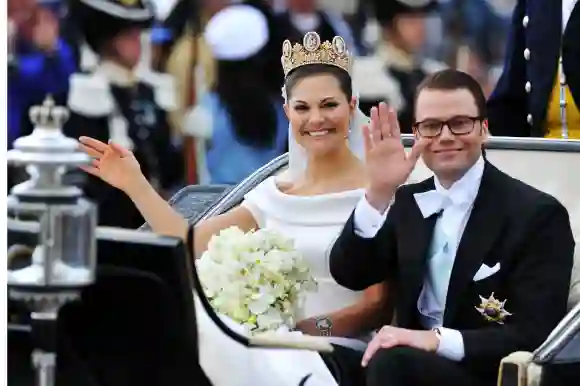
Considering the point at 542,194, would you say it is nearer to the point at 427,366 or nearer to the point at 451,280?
the point at 451,280

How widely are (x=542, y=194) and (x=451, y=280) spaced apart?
0.23 m

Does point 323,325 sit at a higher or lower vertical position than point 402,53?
lower

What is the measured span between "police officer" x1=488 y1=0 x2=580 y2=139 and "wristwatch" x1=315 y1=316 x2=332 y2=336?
49 cm

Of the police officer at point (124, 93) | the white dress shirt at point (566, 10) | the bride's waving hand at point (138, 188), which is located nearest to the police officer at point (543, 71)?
the white dress shirt at point (566, 10)

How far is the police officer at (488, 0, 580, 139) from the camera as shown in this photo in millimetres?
2219

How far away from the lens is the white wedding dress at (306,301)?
212 cm

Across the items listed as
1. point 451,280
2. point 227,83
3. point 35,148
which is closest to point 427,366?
point 451,280

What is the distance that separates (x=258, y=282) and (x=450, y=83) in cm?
52

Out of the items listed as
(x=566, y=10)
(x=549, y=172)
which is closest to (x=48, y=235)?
(x=549, y=172)

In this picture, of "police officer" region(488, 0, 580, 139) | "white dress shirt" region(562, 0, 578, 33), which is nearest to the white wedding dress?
"police officer" region(488, 0, 580, 139)

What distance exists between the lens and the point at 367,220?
2.19 metres

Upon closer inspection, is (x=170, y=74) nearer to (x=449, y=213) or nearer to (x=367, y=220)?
(x=367, y=220)

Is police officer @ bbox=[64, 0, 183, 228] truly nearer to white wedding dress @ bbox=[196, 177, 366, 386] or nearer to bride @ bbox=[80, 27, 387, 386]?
bride @ bbox=[80, 27, 387, 386]

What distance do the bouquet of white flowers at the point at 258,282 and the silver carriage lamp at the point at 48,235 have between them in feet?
0.79
